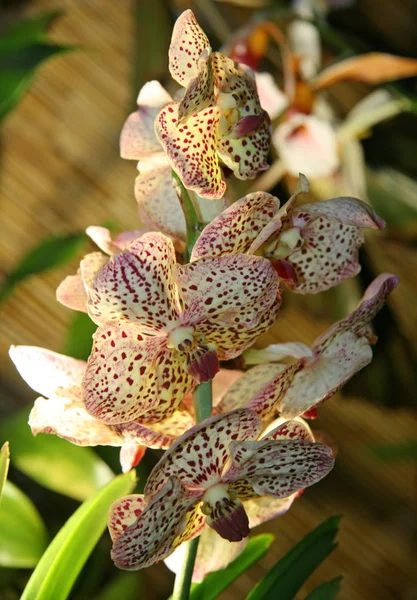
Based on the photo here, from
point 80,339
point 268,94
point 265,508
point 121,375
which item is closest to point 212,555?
point 265,508

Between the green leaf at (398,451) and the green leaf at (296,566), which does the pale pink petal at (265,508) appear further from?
the green leaf at (398,451)

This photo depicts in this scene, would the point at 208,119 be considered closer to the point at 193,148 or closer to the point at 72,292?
the point at 193,148

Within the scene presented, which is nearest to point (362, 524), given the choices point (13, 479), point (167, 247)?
point (13, 479)

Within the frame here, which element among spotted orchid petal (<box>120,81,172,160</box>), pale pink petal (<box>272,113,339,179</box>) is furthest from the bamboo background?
spotted orchid petal (<box>120,81,172,160</box>)

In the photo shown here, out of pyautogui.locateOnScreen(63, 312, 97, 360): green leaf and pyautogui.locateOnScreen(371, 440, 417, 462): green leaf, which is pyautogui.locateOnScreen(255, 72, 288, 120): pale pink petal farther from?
pyautogui.locateOnScreen(371, 440, 417, 462): green leaf

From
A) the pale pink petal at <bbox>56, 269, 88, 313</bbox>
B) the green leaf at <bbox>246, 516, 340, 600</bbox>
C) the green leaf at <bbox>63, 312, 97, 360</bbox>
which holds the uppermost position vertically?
the pale pink petal at <bbox>56, 269, 88, 313</bbox>

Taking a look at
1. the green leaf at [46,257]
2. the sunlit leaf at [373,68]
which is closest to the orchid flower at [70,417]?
the green leaf at [46,257]
